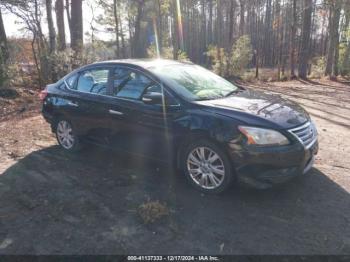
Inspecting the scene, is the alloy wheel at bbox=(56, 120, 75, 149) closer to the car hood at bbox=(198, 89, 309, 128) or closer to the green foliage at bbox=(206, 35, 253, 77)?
the car hood at bbox=(198, 89, 309, 128)

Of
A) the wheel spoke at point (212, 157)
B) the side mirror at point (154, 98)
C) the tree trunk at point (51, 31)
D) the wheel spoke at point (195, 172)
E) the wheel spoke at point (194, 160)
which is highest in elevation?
the tree trunk at point (51, 31)

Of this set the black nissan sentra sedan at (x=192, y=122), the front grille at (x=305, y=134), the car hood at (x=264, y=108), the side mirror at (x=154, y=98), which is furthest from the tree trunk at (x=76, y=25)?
the front grille at (x=305, y=134)

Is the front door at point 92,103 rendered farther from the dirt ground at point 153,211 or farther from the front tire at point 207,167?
the front tire at point 207,167

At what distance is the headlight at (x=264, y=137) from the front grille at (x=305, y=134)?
0.19 metres

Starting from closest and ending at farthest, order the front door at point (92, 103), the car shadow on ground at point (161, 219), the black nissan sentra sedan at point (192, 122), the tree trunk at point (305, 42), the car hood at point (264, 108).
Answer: the car shadow on ground at point (161, 219)
the black nissan sentra sedan at point (192, 122)
the car hood at point (264, 108)
the front door at point (92, 103)
the tree trunk at point (305, 42)

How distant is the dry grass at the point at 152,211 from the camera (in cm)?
338

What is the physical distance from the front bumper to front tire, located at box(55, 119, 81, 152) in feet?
9.99

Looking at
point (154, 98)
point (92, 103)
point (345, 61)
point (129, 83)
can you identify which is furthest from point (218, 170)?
point (345, 61)

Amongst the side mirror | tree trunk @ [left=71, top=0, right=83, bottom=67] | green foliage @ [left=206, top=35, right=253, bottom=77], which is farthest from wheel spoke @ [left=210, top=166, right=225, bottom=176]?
green foliage @ [left=206, top=35, right=253, bottom=77]

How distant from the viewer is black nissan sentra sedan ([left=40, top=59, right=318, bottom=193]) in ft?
11.6

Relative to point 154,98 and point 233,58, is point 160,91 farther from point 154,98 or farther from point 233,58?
point 233,58

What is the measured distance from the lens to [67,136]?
5613 millimetres

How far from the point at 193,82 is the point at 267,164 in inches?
65.8

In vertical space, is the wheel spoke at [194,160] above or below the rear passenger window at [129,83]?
below
